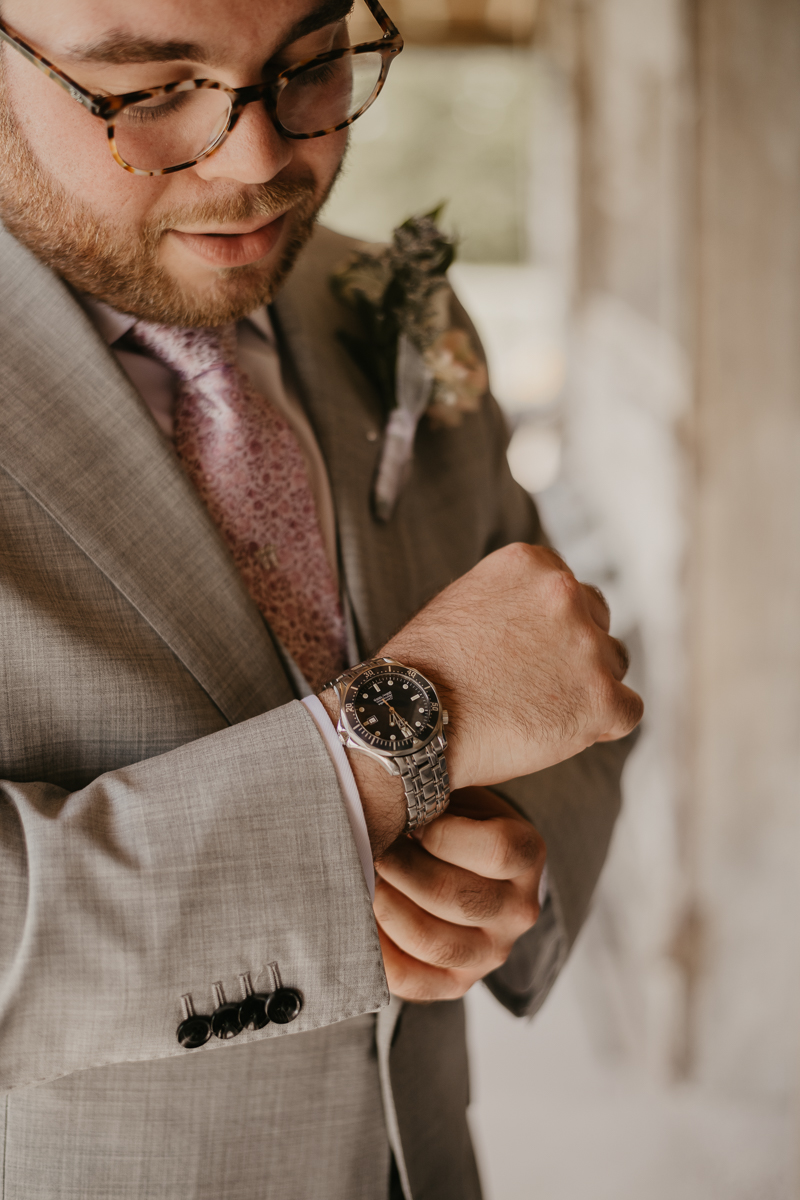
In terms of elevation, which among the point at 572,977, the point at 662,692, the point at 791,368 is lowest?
the point at 572,977

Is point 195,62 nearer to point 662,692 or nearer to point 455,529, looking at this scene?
point 455,529

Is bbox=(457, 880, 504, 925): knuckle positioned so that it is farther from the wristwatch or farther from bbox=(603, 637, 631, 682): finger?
bbox=(603, 637, 631, 682): finger

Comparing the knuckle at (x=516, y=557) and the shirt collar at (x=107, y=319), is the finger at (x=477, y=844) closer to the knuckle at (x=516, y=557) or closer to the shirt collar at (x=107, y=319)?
the knuckle at (x=516, y=557)

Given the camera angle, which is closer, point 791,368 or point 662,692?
point 791,368

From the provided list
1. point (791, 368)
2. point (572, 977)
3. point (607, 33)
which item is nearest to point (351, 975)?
point (791, 368)

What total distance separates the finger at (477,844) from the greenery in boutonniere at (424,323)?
600mm

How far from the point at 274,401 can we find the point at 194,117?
379 mm

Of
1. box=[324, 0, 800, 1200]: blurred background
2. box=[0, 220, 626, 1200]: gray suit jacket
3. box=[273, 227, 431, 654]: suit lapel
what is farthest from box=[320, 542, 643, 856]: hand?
box=[324, 0, 800, 1200]: blurred background

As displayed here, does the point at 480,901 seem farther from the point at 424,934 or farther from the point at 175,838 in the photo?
the point at 175,838

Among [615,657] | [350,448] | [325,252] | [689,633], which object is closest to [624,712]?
[615,657]

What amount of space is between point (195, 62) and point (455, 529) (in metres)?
0.67

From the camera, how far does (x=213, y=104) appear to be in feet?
2.69

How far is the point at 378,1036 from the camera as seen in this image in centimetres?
100

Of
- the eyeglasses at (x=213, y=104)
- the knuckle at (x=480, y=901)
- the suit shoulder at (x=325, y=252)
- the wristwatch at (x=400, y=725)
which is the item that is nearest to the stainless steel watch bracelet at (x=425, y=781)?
the wristwatch at (x=400, y=725)
